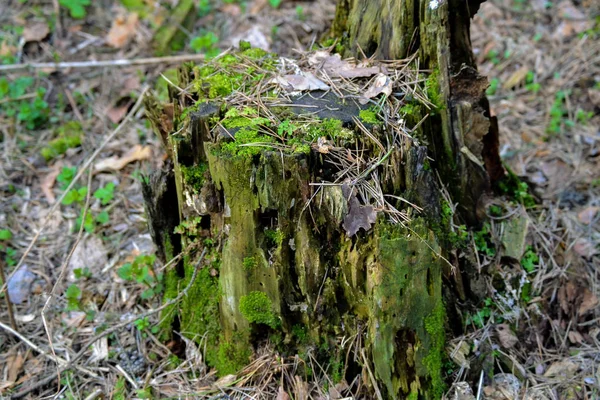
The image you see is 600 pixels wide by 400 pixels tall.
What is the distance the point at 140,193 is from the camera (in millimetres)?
4176

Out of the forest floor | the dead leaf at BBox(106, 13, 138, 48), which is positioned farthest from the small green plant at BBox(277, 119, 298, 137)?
the dead leaf at BBox(106, 13, 138, 48)

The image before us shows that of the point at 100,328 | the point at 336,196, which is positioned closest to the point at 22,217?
the point at 100,328

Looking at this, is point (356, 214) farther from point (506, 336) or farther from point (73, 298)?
point (73, 298)

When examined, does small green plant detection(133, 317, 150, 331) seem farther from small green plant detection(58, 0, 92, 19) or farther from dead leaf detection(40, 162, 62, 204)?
small green plant detection(58, 0, 92, 19)

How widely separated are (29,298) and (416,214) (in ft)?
8.91

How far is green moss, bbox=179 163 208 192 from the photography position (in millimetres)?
2623

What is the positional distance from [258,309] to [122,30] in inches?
178

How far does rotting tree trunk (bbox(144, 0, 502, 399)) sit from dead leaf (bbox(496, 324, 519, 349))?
13.7 inches

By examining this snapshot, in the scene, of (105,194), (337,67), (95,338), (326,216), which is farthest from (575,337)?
(105,194)

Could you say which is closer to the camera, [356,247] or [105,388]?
[356,247]

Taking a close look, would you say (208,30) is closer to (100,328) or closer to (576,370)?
(100,328)

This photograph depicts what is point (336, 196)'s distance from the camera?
237 cm

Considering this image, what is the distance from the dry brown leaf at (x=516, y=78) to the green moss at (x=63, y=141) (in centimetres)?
439

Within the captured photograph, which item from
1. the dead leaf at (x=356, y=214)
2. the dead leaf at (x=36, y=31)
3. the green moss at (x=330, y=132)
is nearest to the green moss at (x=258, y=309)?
the dead leaf at (x=356, y=214)
